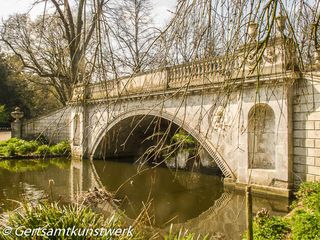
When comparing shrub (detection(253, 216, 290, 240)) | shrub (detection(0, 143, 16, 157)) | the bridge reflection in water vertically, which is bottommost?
Result: the bridge reflection in water

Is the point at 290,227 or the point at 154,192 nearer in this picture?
the point at 290,227

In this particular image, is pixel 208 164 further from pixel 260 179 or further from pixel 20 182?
pixel 20 182

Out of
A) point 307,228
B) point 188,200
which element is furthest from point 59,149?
point 307,228

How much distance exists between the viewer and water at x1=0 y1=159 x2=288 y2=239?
7.16m

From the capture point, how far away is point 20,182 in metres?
11.1

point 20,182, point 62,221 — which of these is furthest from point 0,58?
point 62,221

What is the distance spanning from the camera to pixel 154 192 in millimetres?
9820

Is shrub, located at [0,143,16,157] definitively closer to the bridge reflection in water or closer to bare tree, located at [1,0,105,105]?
the bridge reflection in water

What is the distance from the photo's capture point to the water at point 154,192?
716 centimetres

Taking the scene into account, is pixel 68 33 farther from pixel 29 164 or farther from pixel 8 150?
pixel 8 150

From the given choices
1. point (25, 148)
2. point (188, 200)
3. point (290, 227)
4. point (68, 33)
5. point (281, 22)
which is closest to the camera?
point (281, 22)

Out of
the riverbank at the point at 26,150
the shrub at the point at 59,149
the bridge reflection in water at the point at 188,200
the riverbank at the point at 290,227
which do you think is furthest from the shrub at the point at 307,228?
the shrub at the point at 59,149

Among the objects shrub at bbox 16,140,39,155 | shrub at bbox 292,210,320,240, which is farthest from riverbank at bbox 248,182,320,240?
A: shrub at bbox 16,140,39,155

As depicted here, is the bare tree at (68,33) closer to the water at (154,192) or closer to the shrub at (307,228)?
the water at (154,192)
